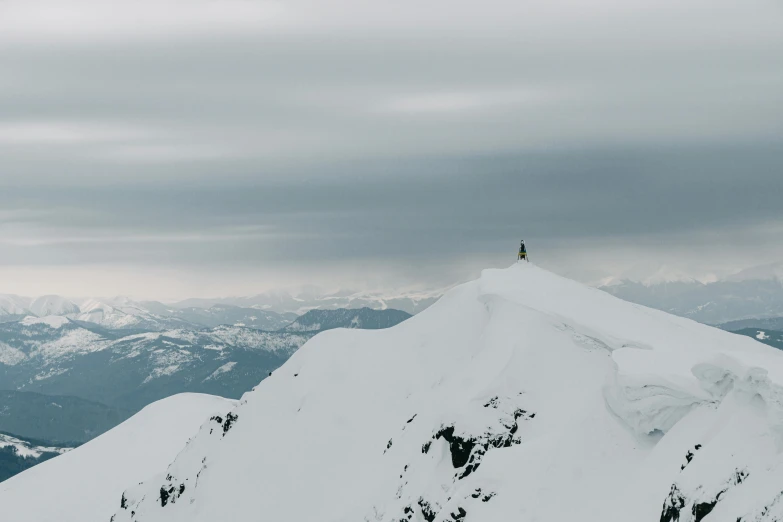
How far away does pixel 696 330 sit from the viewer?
138625mm

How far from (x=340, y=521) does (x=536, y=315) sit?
3697cm

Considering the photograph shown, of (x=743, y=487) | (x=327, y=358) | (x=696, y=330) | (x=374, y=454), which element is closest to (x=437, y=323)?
(x=327, y=358)

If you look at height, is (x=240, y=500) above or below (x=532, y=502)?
below

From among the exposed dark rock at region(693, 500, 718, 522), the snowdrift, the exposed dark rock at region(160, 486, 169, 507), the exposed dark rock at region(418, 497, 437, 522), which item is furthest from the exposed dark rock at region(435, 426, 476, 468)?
the exposed dark rock at region(160, 486, 169, 507)

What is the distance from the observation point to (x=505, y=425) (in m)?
106

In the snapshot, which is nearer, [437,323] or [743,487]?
[743,487]

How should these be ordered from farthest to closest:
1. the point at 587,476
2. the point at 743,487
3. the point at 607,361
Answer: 1. the point at 607,361
2. the point at 587,476
3. the point at 743,487

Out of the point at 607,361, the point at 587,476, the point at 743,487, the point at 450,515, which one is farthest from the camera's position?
the point at 607,361

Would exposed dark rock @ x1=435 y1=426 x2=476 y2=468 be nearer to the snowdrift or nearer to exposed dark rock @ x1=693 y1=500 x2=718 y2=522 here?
the snowdrift

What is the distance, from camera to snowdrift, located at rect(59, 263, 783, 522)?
229 ft

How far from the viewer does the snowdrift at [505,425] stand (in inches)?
2753

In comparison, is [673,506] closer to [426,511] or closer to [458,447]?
[426,511]

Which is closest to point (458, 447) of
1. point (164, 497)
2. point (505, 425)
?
point (505, 425)

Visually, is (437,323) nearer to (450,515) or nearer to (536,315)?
(536,315)
